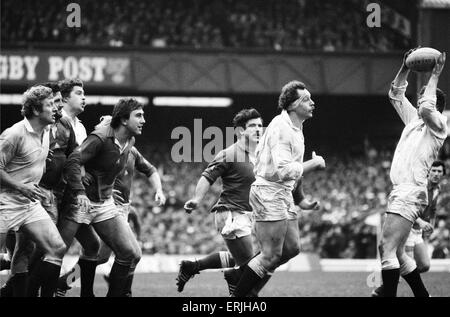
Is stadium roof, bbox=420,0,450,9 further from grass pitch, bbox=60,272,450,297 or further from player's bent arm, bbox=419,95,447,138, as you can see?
player's bent arm, bbox=419,95,447,138

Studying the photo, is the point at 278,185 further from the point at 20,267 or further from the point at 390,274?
the point at 20,267

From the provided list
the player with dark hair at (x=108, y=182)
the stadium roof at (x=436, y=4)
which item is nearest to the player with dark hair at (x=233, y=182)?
the player with dark hair at (x=108, y=182)

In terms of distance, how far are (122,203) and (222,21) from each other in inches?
762

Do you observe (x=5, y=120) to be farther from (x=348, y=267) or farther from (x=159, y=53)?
(x=348, y=267)

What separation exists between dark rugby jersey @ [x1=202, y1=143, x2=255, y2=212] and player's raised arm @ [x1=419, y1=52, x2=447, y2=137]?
2574mm

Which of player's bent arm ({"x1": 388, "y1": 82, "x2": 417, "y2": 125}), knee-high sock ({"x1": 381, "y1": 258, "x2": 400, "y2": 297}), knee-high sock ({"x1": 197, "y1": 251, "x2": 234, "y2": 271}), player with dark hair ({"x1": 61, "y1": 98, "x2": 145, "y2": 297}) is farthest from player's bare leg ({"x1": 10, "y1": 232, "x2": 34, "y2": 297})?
player's bent arm ({"x1": 388, "y1": 82, "x2": 417, "y2": 125})

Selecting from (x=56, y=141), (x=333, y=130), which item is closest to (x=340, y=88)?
(x=333, y=130)

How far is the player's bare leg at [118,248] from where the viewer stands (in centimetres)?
861

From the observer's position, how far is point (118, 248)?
8602 mm

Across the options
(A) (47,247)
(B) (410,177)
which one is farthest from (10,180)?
(B) (410,177)

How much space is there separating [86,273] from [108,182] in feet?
3.82

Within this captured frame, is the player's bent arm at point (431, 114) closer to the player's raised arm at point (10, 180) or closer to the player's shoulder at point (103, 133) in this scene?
the player's shoulder at point (103, 133)

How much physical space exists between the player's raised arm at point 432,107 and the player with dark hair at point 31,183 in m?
3.78

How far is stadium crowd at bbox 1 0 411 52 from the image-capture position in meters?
27.6
